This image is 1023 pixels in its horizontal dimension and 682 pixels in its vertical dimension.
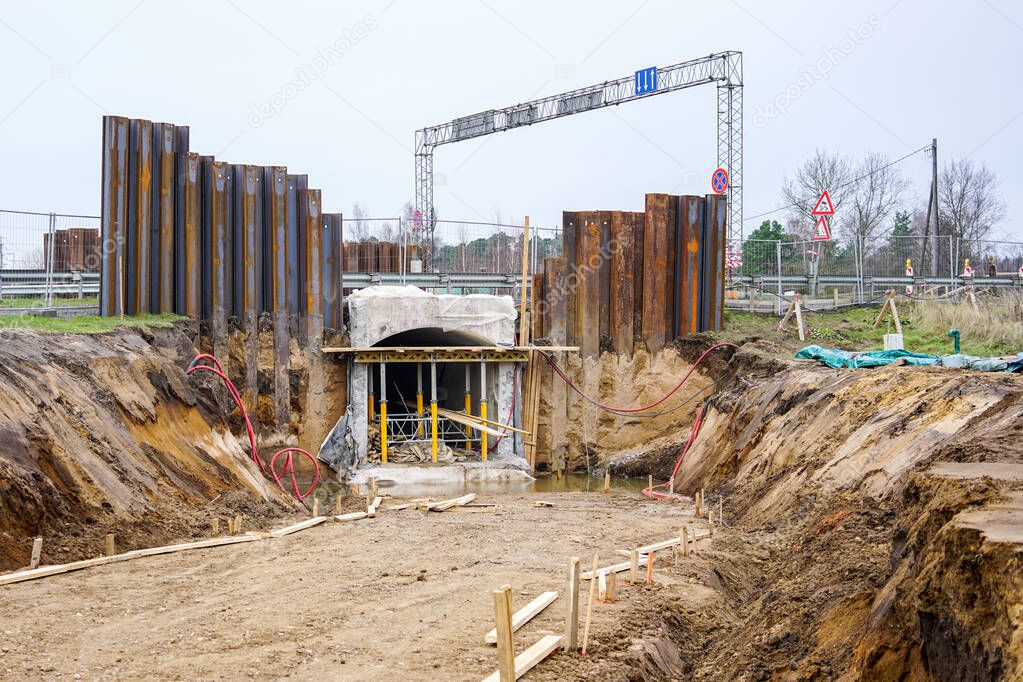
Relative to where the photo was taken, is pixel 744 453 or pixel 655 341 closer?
pixel 744 453

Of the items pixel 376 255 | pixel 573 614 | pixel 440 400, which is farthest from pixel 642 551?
pixel 376 255

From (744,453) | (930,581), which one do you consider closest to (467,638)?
(930,581)

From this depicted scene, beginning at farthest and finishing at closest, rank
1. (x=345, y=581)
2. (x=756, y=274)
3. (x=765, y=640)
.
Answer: (x=756, y=274) < (x=345, y=581) < (x=765, y=640)

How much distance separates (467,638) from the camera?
28.4 ft

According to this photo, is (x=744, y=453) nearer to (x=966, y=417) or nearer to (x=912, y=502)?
(x=966, y=417)

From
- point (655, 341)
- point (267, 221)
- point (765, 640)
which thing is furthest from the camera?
point (655, 341)

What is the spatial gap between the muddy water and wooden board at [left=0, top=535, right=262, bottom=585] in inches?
341

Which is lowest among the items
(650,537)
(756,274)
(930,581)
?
(650,537)

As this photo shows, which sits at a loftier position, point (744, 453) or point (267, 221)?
point (267, 221)

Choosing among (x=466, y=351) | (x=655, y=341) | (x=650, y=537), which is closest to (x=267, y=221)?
(x=466, y=351)

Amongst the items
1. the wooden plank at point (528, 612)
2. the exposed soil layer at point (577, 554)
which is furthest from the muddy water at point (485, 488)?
the wooden plank at point (528, 612)

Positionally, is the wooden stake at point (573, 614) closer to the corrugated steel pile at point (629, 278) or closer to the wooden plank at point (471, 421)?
the wooden plank at point (471, 421)

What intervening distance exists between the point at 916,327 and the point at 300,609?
18.2 metres

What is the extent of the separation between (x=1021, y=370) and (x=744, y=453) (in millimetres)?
5321
